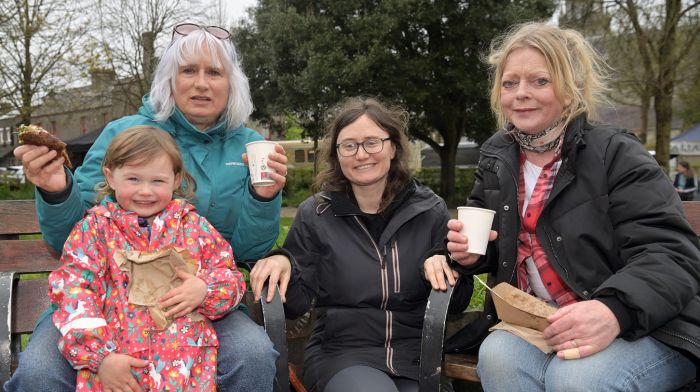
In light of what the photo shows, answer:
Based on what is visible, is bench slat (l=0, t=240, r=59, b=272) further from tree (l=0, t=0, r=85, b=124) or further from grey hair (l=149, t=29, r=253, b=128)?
tree (l=0, t=0, r=85, b=124)

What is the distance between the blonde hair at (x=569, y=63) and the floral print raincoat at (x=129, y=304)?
154cm

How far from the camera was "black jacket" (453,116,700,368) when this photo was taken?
215cm

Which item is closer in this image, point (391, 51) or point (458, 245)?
point (458, 245)

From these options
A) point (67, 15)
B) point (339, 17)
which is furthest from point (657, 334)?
point (67, 15)

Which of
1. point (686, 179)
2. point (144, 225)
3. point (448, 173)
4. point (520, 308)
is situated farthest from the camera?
point (448, 173)

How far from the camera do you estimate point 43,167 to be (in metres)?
2.42

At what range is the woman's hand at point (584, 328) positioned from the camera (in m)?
2.14

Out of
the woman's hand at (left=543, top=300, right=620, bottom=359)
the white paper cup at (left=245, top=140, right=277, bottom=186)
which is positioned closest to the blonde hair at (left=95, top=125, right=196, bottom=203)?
the white paper cup at (left=245, top=140, right=277, bottom=186)

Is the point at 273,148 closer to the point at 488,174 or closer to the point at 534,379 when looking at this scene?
the point at 488,174

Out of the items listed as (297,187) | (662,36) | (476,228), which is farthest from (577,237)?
(297,187)

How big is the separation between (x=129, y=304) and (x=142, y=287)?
8 cm

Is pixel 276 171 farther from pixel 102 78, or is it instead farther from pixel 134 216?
pixel 102 78

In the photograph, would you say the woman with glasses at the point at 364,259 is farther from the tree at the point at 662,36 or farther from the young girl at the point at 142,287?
the tree at the point at 662,36

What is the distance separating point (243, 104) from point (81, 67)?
16087mm
